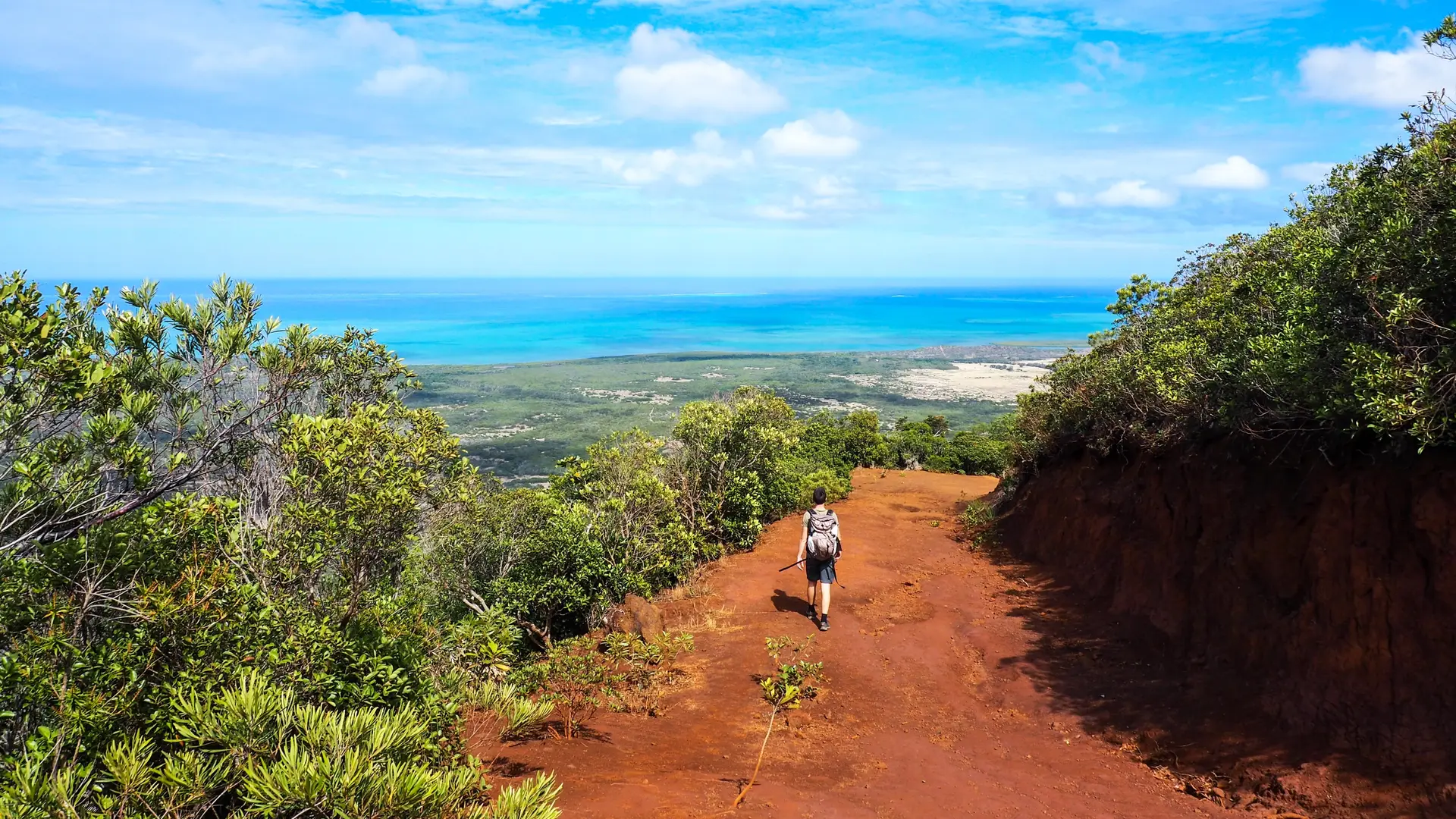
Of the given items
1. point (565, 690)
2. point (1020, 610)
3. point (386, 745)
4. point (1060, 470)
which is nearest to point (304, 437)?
point (386, 745)

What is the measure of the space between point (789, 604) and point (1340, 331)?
299 inches

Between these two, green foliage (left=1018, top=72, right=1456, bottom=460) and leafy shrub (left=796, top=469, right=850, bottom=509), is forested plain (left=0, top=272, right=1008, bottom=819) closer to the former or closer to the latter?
green foliage (left=1018, top=72, right=1456, bottom=460)

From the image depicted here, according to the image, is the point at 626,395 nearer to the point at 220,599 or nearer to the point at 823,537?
the point at 823,537

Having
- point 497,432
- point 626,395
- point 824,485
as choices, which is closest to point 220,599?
point 824,485

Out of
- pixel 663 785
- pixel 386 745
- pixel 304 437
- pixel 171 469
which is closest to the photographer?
pixel 386 745

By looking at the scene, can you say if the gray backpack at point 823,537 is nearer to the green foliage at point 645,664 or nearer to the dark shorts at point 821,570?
the dark shorts at point 821,570

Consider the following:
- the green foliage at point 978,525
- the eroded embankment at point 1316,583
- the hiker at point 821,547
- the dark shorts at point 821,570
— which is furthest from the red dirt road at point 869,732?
the green foliage at point 978,525

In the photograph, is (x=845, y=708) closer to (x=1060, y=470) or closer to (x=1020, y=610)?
(x=1020, y=610)

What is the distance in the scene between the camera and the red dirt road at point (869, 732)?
614 cm

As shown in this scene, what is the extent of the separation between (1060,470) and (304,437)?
13.2 metres

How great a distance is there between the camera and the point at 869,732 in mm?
7762

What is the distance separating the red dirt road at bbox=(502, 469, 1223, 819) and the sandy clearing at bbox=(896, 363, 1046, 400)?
57.1 metres

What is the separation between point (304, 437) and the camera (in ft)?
18.6

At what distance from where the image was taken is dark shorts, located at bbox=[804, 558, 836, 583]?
10320 millimetres
